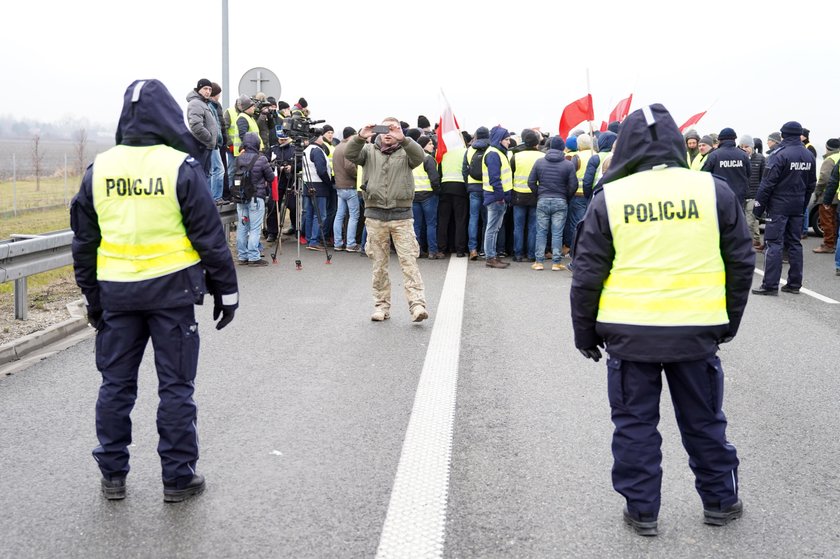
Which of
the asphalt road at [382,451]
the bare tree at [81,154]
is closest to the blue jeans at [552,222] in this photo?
the asphalt road at [382,451]

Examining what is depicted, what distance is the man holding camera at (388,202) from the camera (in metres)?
8.37

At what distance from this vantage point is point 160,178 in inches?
163

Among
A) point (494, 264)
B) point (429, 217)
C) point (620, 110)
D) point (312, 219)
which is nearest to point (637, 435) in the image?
point (494, 264)

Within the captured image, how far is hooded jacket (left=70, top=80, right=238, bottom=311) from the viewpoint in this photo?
13.6ft

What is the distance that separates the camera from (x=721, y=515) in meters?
3.92

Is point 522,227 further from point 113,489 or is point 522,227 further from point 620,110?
point 113,489

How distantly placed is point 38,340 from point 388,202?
3282mm

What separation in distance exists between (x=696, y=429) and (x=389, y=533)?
1.41m

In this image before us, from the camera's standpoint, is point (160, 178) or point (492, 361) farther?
point (492, 361)

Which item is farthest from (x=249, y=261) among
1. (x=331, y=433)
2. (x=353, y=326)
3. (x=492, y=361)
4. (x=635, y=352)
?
(x=635, y=352)

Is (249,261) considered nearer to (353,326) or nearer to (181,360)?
(353,326)

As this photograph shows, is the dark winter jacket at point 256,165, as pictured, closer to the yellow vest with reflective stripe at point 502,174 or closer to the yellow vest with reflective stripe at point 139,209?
the yellow vest with reflective stripe at point 502,174

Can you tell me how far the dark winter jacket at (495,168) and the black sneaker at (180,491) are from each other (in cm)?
943

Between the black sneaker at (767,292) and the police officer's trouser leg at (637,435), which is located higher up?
the police officer's trouser leg at (637,435)
